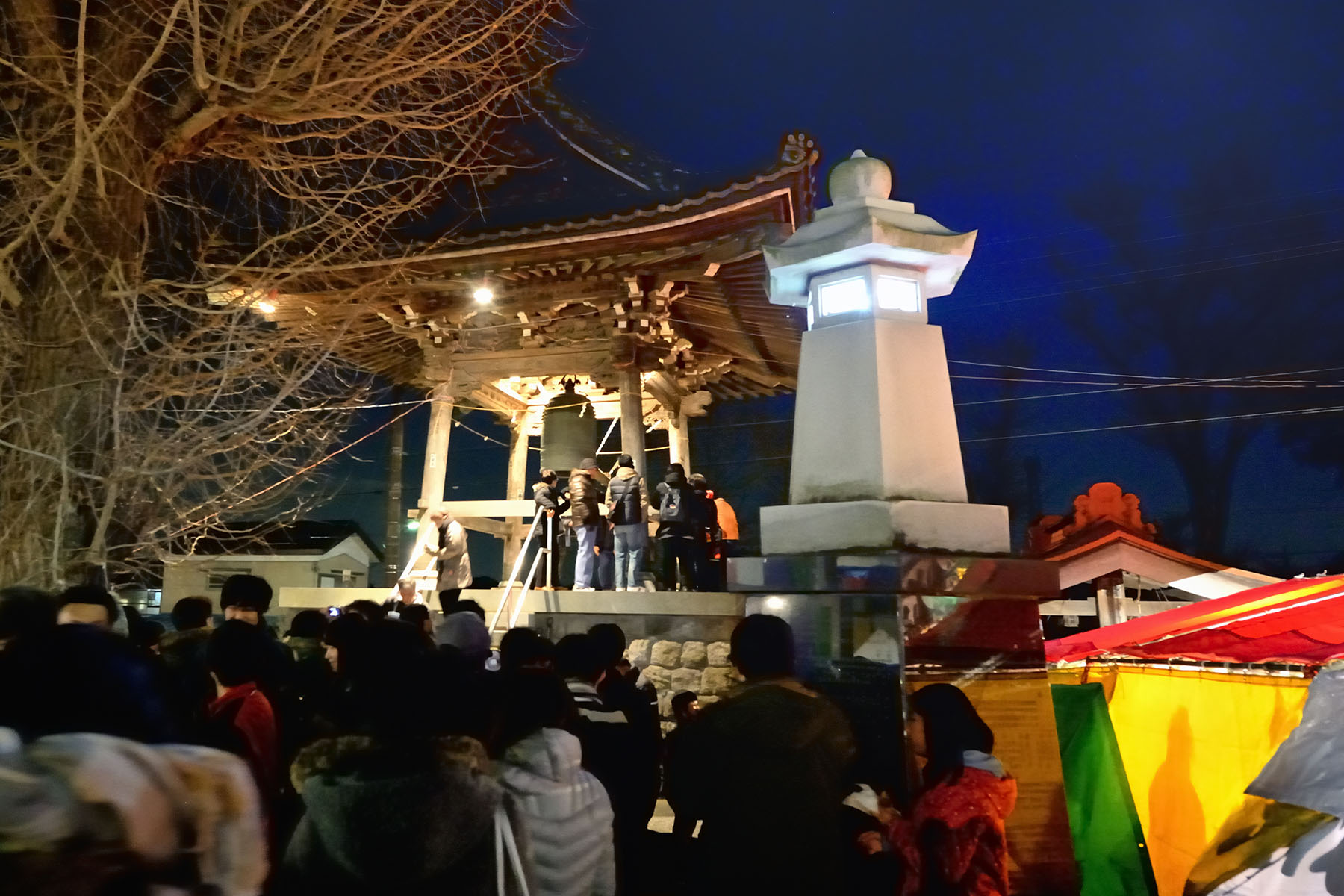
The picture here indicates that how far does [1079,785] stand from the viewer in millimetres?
4051

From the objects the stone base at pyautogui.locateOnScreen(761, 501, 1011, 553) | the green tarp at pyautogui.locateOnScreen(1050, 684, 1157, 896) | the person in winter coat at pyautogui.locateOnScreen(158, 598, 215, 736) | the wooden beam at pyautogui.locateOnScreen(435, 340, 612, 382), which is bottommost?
the green tarp at pyautogui.locateOnScreen(1050, 684, 1157, 896)

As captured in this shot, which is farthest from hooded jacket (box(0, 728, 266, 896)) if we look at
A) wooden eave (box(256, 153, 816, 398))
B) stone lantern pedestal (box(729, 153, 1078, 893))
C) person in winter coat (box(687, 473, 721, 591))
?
wooden eave (box(256, 153, 816, 398))

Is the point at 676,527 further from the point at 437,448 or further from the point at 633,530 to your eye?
the point at 437,448

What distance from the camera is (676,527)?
8500 millimetres

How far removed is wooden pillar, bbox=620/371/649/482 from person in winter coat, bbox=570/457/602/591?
132 centimetres

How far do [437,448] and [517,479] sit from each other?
2.43 m

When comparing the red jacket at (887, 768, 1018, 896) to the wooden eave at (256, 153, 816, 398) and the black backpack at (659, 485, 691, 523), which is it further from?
the wooden eave at (256, 153, 816, 398)

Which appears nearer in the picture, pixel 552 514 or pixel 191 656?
pixel 191 656

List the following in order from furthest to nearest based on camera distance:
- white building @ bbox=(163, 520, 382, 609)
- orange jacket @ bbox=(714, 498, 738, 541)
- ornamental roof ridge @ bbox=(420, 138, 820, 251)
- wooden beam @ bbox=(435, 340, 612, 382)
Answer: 1. white building @ bbox=(163, 520, 382, 609)
2. wooden beam @ bbox=(435, 340, 612, 382)
3. orange jacket @ bbox=(714, 498, 738, 541)
4. ornamental roof ridge @ bbox=(420, 138, 820, 251)

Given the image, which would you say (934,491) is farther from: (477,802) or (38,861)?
(38,861)

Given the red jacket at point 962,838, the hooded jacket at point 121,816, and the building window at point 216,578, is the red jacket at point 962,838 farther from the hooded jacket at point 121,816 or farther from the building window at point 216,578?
the building window at point 216,578

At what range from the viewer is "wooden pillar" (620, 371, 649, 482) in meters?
10.3

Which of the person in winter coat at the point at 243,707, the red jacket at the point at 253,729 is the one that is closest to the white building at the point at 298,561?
the person in winter coat at the point at 243,707

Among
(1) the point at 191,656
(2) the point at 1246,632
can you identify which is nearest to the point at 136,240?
(1) the point at 191,656
